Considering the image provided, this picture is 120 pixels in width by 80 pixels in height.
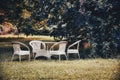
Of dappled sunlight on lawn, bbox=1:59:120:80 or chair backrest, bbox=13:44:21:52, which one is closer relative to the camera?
dappled sunlight on lawn, bbox=1:59:120:80

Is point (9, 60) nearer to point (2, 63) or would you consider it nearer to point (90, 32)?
point (2, 63)

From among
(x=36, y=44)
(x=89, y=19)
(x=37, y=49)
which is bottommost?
(x=37, y=49)

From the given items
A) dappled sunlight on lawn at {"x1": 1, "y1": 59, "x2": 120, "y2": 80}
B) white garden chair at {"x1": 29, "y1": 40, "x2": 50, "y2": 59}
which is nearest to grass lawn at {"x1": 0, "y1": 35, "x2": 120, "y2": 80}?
dappled sunlight on lawn at {"x1": 1, "y1": 59, "x2": 120, "y2": 80}

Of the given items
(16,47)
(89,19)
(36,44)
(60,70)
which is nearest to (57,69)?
(60,70)

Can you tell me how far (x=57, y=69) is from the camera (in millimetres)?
7883

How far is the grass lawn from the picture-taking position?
22.8 ft

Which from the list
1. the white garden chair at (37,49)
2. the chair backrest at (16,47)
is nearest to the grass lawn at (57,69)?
the chair backrest at (16,47)

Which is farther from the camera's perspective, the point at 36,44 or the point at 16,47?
the point at 36,44

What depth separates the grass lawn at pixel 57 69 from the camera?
22.8ft

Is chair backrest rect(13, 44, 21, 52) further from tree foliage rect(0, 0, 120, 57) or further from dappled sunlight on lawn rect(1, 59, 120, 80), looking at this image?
tree foliage rect(0, 0, 120, 57)

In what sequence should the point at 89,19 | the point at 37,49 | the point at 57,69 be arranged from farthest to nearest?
the point at 89,19 → the point at 37,49 → the point at 57,69

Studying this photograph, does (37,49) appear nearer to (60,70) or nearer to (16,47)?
(16,47)

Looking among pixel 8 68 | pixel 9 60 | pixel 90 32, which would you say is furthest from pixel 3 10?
pixel 90 32

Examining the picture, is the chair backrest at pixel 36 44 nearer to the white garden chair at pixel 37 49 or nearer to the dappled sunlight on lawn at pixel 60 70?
the white garden chair at pixel 37 49
